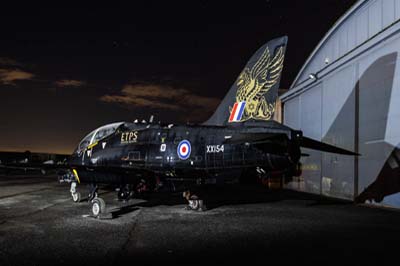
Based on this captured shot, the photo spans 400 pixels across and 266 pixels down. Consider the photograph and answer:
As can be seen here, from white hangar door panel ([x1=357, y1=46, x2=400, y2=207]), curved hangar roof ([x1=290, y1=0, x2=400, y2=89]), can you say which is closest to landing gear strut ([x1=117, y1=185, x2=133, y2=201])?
white hangar door panel ([x1=357, y1=46, x2=400, y2=207])

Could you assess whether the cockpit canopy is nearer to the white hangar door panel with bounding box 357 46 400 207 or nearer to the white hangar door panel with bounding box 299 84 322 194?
the white hangar door panel with bounding box 357 46 400 207

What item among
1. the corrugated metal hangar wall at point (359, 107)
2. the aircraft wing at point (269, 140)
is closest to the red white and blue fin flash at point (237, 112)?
the aircraft wing at point (269, 140)

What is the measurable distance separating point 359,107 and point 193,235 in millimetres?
12301

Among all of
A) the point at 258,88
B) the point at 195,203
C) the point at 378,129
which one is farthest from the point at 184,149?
the point at 378,129

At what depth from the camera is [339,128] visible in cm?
1950

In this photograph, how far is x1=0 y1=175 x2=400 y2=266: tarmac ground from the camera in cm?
696

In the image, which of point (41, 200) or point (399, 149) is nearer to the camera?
point (399, 149)

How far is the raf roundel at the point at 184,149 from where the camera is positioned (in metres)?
12.8

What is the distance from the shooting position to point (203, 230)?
31.8 ft

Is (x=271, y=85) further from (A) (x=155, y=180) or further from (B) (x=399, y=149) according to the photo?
(B) (x=399, y=149)

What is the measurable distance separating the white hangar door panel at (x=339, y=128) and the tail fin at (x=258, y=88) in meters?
7.83

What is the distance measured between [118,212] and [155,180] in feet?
5.74

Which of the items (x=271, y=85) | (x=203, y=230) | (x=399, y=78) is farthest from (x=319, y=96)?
(x=203, y=230)

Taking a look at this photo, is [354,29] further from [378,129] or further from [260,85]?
[260,85]
